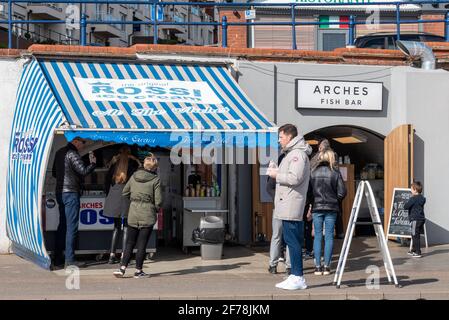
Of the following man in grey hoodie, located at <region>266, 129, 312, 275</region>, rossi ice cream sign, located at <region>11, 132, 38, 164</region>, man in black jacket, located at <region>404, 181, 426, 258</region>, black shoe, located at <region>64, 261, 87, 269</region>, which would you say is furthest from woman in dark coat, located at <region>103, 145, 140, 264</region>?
man in black jacket, located at <region>404, 181, 426, 258</region>

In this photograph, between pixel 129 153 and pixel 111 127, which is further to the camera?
pixel 129 153

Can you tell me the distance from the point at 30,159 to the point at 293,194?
Answer: 475 cm

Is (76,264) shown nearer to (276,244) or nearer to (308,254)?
(276,244)

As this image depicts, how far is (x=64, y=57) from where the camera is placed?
14578 mm

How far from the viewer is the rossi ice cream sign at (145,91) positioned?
44.7 ft

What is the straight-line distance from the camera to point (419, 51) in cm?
1661

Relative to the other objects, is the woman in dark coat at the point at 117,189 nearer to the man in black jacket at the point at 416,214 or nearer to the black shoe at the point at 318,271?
the black shoe at the point at 318,271

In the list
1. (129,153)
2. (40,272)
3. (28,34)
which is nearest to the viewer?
(40,272)

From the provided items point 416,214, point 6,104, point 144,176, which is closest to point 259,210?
point 416,214

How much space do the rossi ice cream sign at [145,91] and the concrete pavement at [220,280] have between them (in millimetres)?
2699

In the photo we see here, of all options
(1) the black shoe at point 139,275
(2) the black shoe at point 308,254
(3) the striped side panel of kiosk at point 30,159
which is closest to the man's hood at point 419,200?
(2) the black shoe at point 308,254

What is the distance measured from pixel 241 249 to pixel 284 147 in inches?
197

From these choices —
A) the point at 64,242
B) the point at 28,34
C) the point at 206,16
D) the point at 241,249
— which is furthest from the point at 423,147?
the point at 206,16
